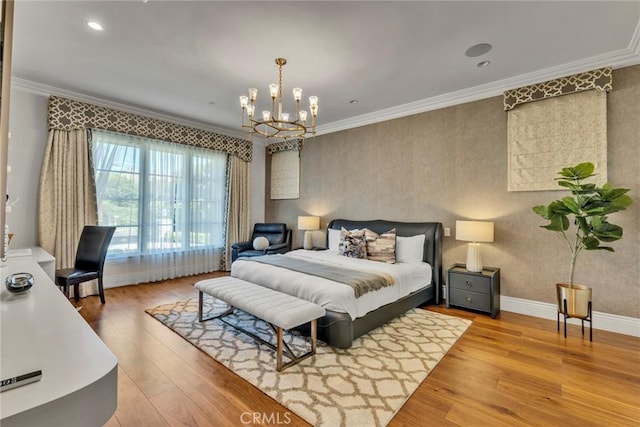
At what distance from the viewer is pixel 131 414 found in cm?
181

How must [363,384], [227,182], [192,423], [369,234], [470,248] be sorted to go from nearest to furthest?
[192,423], [363,384], [470,248], [369,234], [227,182]

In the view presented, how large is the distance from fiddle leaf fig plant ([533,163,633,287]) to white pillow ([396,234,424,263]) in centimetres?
142

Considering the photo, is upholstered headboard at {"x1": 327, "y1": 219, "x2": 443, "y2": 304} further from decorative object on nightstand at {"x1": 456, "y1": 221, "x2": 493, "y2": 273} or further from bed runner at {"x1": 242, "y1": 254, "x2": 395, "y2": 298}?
bed runner at {"x1": 242, "y1": 254, "x2": 395, "y2": 298}

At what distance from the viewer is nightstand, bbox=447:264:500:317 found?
3.48m

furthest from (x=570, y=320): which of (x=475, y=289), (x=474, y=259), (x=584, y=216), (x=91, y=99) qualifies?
(x=91, y=99)

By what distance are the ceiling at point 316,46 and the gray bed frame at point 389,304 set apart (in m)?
1.88

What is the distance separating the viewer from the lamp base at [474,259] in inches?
143

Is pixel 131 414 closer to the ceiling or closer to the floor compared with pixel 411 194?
closer to the floor

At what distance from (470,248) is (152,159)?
17.0ft

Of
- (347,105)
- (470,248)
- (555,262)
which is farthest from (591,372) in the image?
(347,105)

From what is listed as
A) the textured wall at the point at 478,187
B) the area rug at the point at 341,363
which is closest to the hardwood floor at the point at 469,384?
the area rug at the point at 341,363

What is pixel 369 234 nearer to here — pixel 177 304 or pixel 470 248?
pixel 470 248

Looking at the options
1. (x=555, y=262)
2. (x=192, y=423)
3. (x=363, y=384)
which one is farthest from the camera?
(x=555, y=262)

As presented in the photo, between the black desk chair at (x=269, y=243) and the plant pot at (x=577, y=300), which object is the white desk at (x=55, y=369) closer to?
the plant pot at (x=577, y=300)
